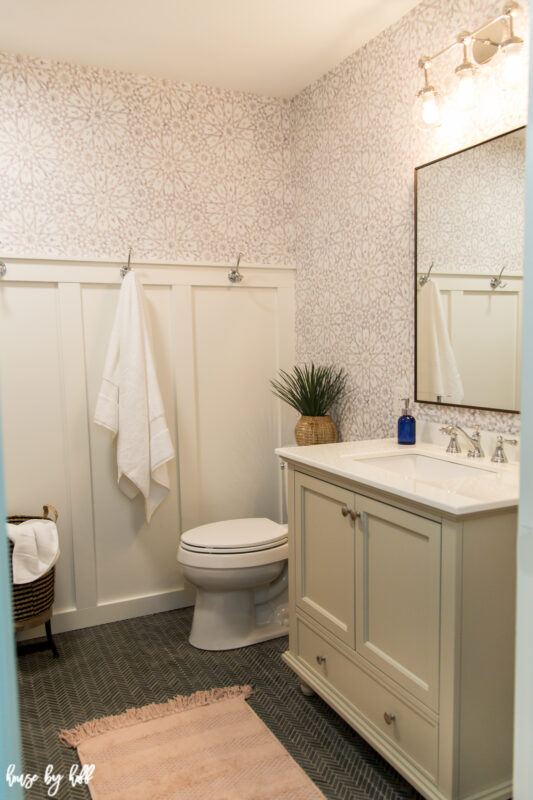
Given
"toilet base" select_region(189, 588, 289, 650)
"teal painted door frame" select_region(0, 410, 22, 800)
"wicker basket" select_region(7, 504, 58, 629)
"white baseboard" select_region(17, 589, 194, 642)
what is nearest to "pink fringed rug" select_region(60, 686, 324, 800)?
"toilet base" select_region(189, 588, 289, 650)

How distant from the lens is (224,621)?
8.63 ft

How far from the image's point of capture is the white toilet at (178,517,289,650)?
8.31ft

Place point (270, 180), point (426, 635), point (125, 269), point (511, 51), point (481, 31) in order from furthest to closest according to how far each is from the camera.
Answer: point (270, 180), point (125, 269), point (481, 31), point (511, 51), point (426, 635)

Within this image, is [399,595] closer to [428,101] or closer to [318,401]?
[318,401]

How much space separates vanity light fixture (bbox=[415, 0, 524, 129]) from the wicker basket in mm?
2219

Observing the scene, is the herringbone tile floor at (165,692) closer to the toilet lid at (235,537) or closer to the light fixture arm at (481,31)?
the toilet lid at (235,537)

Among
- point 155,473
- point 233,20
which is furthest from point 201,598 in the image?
point 233,20

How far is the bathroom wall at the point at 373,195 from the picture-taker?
2111 millimetres

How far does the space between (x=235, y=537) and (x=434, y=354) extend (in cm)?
113

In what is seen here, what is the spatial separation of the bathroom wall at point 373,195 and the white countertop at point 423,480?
0.17 meters

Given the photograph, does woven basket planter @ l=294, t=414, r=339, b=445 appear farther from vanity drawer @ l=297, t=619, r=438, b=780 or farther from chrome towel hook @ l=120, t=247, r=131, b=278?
chrome towel hook @ l=120, t=247, r=131, b=278

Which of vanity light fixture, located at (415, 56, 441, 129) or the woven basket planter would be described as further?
the woven basket planter

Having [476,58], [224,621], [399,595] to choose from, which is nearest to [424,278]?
[476,58]

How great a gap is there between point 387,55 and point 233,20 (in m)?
0.62
